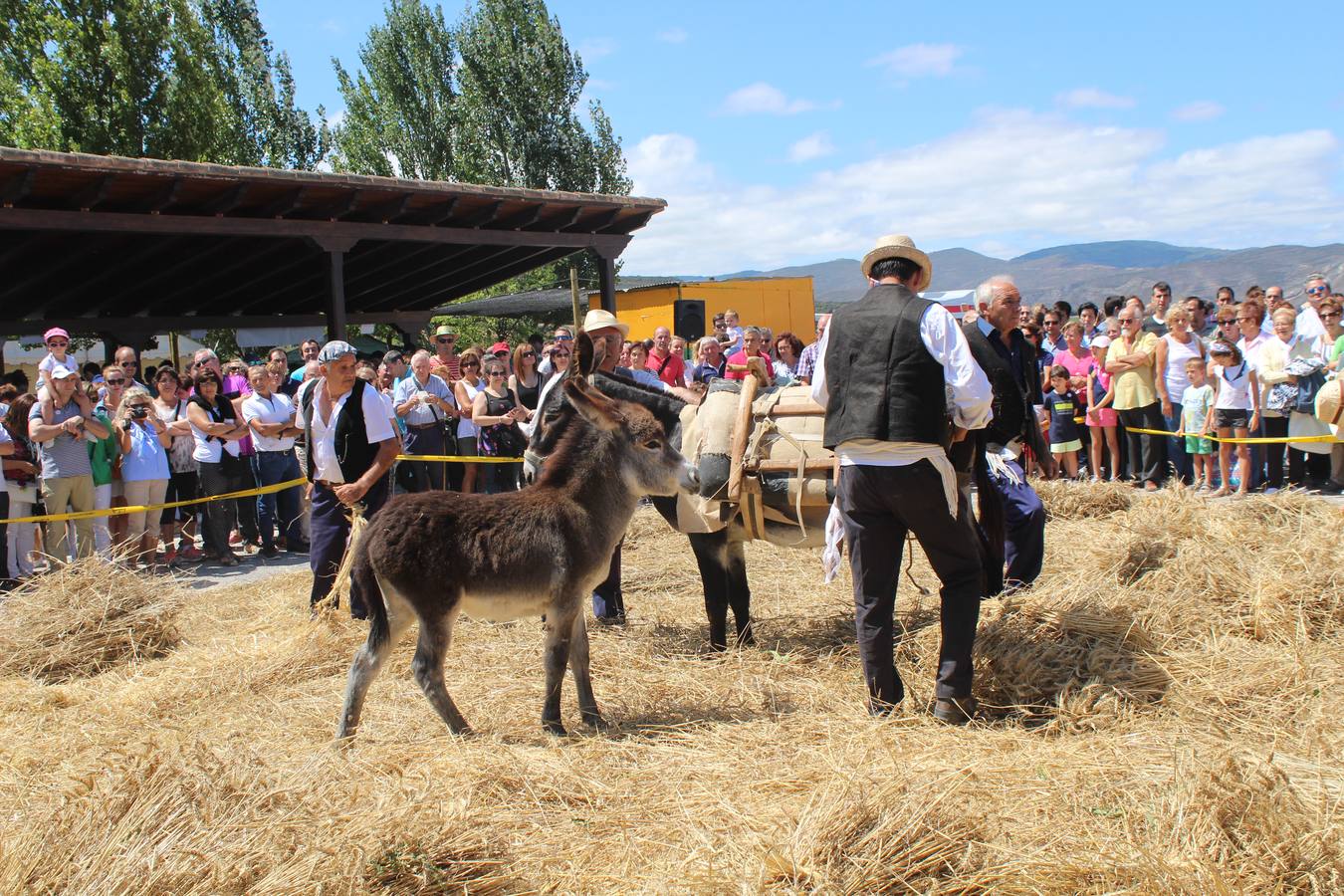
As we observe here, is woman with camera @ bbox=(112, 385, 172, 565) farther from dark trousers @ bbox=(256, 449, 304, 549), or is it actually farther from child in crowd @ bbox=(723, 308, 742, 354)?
child in crowd @ bbox=(723, 308, 742, 354)

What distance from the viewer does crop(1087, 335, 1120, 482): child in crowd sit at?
39.8 ft

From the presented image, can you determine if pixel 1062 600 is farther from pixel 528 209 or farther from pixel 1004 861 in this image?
pixel 528 209

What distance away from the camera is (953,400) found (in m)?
4.49

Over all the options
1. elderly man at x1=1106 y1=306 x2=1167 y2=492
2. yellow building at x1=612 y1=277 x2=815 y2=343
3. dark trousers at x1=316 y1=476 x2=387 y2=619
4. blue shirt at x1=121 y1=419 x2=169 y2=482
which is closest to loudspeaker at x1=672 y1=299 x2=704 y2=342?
yellow building at x1=612 y1=277 x2=815 y2=343

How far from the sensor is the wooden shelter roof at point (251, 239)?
12.3 meters

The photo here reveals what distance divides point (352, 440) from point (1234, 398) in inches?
361

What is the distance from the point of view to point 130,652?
6.43 metres

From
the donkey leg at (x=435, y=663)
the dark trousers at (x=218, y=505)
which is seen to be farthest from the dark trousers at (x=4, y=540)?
the donkey leg at (x=435, y=663)

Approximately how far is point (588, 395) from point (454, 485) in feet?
23.2

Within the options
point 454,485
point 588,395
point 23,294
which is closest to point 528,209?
point 454,485

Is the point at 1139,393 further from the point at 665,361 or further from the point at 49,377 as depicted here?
the point at 49,377

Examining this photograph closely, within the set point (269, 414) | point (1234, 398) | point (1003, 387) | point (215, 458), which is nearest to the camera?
point (1003, 387)

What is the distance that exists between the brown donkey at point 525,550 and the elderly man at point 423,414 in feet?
20.6

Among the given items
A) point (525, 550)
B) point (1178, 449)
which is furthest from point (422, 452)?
point (1178, 449)
